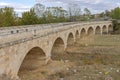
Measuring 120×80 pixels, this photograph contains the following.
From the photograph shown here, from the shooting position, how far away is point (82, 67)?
26469mm

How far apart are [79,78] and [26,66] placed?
20.8 ft

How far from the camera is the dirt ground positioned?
22.4m

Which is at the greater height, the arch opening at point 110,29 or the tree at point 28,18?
the tree at point 28,18

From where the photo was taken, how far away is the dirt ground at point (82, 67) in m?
22.4

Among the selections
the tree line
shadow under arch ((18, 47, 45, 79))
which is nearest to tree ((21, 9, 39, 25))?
the tree line

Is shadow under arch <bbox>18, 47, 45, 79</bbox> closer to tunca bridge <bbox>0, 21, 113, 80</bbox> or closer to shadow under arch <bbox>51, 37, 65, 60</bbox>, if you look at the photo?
tunca bridge <bbox>0, 21, 113, 80</bbox>

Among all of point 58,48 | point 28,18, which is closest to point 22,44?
point 58,48

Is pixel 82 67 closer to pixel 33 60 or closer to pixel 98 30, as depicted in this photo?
pixel 33 60

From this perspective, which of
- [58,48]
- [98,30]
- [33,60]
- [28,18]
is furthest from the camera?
[98,30]

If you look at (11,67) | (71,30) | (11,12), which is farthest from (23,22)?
(11,67)

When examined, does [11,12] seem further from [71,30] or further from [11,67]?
[11,67]

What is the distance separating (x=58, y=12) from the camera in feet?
257

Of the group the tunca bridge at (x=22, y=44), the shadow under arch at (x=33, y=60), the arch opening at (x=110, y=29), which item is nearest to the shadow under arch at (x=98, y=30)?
the arch opening at (x=110, y=29)

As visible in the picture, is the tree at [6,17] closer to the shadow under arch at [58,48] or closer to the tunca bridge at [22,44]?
the shadow under arch at [58,48]
